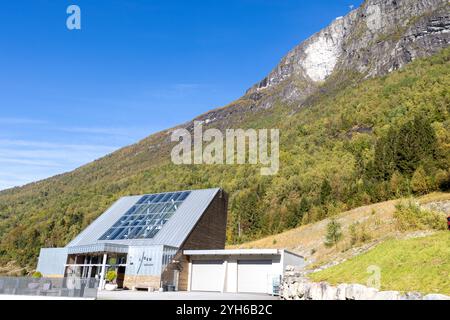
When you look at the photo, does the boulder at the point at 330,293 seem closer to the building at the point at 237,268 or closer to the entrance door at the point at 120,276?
the building at the point at 237,268

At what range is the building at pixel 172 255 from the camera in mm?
25672

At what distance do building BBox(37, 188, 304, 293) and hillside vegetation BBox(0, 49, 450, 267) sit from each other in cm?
1794

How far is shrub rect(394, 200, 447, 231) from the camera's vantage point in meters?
16.2

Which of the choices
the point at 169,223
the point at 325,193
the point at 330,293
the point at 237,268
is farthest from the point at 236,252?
the point at 325,193

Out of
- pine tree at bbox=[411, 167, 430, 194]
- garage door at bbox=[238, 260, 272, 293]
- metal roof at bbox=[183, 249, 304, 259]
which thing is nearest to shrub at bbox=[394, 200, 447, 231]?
metal roof at bbox=[183, 249, 304, 259]

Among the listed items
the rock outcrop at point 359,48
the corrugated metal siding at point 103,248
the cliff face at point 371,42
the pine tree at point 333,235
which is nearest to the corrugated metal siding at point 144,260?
the corrugated metal siding at point 103,248

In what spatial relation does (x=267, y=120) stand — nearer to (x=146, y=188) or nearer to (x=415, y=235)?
(x=146, y=188)

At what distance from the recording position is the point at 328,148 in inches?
3681

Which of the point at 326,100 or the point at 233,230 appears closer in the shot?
the point at 233,230

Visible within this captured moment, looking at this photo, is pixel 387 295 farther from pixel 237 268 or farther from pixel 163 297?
pixel 237 268

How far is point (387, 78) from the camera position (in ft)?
383

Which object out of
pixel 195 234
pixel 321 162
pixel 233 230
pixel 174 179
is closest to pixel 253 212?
pixel 233 230

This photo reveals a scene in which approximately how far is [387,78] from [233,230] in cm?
7253

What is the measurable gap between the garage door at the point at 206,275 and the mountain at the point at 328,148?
30899 millimetres
